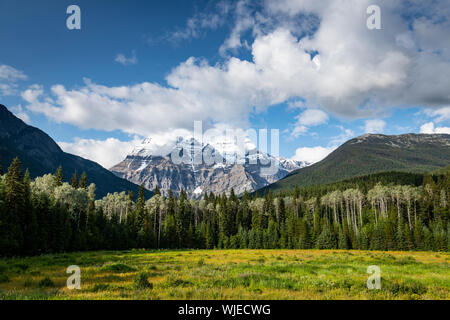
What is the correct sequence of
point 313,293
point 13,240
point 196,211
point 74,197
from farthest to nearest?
point 196,211 → point 74,197 → point 13,240 → point 313,293

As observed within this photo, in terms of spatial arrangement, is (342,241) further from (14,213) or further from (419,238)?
(14,213)

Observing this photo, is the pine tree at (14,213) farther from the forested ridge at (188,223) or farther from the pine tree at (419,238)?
the pine tree at (419,238)

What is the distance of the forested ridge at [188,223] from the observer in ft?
162

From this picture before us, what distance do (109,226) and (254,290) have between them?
69.7 metres

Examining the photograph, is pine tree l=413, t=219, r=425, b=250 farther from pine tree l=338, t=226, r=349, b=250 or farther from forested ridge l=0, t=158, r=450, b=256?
pine tree l=338, t=226, r=349, b=250

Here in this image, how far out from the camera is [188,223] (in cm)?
10581

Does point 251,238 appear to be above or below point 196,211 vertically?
below

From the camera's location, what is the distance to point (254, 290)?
1476 centimetres

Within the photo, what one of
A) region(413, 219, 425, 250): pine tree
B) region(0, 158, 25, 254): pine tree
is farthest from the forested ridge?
region(413, 219, 425, 250): pine tree
